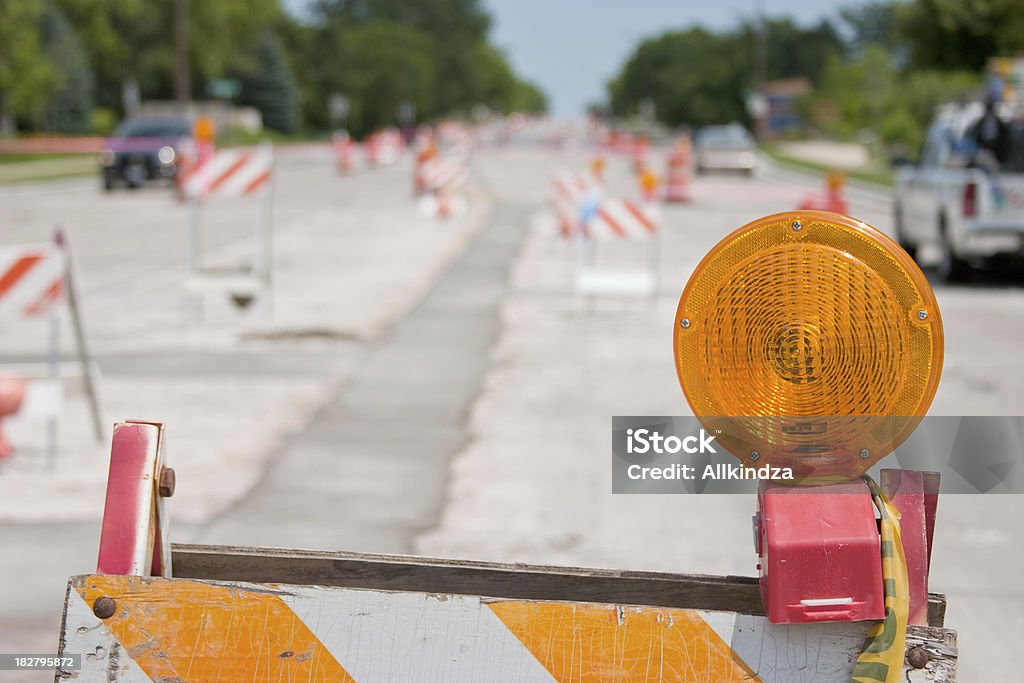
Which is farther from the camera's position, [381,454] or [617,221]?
[617,221]

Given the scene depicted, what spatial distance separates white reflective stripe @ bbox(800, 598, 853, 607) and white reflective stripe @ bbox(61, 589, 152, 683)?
1033 mm

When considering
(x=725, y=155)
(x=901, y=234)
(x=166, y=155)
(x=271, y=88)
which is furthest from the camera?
(x=271, y=88)

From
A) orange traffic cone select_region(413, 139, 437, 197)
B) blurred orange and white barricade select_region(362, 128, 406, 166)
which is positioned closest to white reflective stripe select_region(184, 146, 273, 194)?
orange traffic cone select_region(413, 139, 437, 197)

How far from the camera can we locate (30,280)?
7.35 m

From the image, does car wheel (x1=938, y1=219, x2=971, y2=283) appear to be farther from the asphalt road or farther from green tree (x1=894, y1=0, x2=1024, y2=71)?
green tree (x1=894, y1=0, x2=1024, y2=71)

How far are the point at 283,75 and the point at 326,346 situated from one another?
3757 inches

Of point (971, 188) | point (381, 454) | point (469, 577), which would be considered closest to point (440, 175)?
point (971, 188)

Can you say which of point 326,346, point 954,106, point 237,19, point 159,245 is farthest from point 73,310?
point 237,19

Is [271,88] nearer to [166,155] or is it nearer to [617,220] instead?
[166,155]

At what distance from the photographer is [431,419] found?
8.64 m

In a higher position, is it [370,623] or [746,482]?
[746,482]

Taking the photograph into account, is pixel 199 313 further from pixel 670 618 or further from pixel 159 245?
pixel 670 618

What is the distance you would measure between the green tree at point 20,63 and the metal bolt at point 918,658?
180 ft

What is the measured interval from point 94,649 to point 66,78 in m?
68.8
